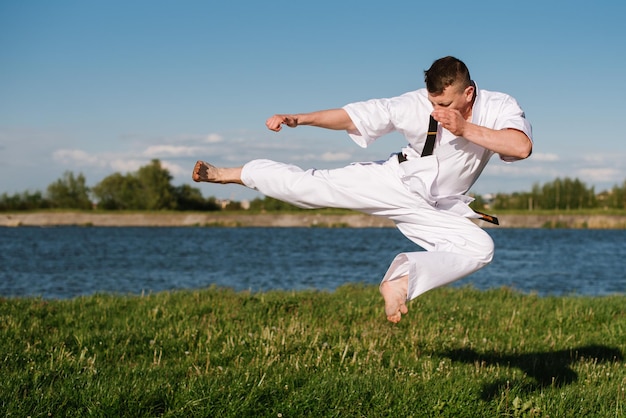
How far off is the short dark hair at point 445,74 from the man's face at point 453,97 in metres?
0.04

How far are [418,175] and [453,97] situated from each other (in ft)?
2.70

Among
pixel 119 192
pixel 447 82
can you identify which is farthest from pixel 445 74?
pixel 119 192

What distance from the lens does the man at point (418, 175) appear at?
6250mm

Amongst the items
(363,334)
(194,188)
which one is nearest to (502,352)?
(363,334)

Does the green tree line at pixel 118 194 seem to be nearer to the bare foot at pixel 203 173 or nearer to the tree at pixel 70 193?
the tree at pixel 70 193

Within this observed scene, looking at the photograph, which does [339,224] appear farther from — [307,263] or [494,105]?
[494,105]

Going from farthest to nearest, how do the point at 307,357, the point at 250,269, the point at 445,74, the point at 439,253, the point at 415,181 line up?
the point at 250,269, the point at 307,357, the point at 415,181, the point at 439,253, the point at 445,74

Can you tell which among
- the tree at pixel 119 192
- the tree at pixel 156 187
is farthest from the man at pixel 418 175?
the tree at pixel 119 192

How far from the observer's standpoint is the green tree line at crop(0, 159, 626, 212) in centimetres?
10238

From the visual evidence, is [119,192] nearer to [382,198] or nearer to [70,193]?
[70,193]

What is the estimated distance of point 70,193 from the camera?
108m

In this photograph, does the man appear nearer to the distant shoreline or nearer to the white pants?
the white pants

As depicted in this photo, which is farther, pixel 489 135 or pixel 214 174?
pixel 214 174

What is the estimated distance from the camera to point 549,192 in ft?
337
